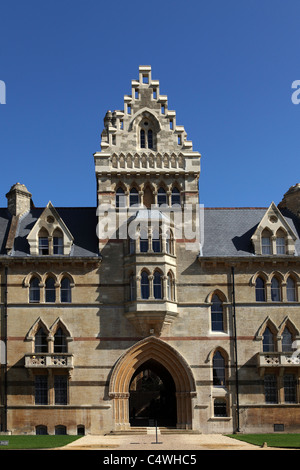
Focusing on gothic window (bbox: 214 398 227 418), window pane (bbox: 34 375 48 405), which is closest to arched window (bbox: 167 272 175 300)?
gothic window (bbox: 214 398 227 418)

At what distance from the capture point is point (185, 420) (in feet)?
162

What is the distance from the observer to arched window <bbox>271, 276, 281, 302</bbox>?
51.4 m

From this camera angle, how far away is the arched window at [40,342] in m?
49.8

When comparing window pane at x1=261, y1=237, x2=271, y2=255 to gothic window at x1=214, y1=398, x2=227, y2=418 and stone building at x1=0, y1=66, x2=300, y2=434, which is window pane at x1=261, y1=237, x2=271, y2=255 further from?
gothic window at x1=214, y1=398, x2=227, y2=418

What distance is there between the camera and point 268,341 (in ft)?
167

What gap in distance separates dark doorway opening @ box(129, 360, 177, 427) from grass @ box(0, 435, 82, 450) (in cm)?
685

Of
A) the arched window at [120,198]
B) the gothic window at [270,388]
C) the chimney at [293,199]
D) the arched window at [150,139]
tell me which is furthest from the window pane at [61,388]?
the chimney at [293,199]

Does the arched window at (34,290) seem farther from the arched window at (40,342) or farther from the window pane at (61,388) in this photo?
the window pane at (61,388)

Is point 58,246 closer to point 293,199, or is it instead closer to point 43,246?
point 43,246

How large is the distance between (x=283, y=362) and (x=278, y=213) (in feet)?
33.7

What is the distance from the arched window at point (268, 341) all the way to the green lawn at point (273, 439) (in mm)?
5724
